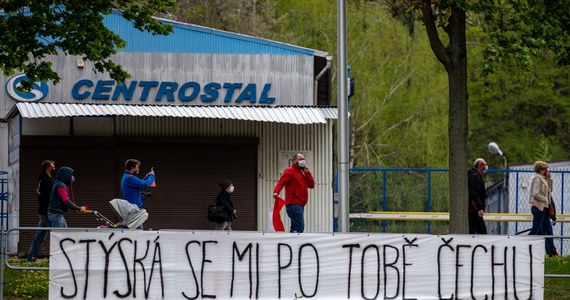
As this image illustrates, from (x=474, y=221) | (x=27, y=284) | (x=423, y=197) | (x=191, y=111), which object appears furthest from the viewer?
(x=423, y=197)

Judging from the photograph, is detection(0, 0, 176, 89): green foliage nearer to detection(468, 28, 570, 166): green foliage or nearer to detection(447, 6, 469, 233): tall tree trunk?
detection(447, 6, 469, 233): tall tree trunk

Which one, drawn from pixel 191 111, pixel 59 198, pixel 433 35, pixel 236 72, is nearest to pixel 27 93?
pixel 191 111

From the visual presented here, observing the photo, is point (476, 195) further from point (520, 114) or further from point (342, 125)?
point (520, 114)

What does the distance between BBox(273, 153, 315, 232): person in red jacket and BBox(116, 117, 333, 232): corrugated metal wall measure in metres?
4.21

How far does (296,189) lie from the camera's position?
73.0 ft

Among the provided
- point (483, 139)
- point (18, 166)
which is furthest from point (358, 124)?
point (18, 166)

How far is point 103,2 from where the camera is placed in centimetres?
1950

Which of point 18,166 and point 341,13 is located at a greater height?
point 341,13

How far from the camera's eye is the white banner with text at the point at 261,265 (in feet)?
51.0

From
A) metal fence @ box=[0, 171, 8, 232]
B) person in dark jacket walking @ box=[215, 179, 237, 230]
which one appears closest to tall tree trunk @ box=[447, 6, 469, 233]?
person in dark jacket walking @ box=[215, 179, 237, 230]

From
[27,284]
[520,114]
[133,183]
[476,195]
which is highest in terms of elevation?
[520,114]

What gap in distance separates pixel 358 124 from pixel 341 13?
2733 centimetres

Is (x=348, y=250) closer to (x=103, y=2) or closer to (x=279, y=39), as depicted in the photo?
(x=103, y=2)

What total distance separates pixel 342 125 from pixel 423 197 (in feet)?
58.5
